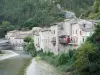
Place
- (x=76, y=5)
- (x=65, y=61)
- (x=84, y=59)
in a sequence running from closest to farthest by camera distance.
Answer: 1. (x=84, y=59)
2. (x=65, y=61)
3. (x=76, y=5)

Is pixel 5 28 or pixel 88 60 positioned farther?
pixel 5 28

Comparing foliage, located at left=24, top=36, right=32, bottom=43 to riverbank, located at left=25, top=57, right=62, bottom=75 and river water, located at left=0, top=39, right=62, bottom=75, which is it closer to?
river water, located at left=0, top=39, right=62, bottom=75

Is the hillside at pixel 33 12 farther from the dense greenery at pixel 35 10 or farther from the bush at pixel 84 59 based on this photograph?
the bush at pixel 84 59

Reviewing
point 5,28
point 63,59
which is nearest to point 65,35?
point 63,59

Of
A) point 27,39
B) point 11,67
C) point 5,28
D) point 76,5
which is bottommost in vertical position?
point 11,67

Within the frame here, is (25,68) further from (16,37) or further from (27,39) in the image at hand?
(16,37)

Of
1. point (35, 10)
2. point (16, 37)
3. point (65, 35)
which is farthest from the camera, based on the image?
point (35, 10)

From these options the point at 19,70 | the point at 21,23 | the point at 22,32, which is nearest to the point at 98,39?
the point at 19,70

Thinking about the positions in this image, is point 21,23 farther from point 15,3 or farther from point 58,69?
point 58,69

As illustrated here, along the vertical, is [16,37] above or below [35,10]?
below

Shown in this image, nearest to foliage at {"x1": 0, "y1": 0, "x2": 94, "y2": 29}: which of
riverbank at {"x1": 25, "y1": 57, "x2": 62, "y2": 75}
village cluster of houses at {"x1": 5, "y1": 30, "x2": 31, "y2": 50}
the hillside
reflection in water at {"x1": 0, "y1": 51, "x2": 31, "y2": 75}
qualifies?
the hillside

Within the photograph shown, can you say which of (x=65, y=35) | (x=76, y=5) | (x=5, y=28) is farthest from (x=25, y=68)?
(x=5, y=28)

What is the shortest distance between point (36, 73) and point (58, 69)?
316 centimetres

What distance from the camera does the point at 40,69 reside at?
185 feet
